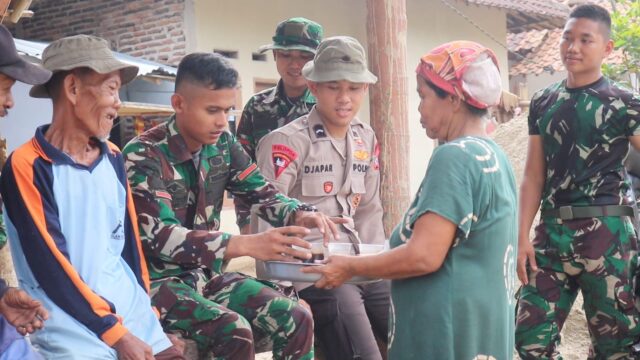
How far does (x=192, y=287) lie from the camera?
331cm

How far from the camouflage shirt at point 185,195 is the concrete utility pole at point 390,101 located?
2.05m

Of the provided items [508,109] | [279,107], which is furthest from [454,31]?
[279,107]

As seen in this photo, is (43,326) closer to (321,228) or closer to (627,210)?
(321,228)

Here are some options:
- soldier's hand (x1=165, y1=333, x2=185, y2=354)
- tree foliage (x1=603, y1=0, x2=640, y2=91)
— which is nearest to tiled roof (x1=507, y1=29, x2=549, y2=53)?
tree foliage (x1=603, y1=0, x2=640, y2=91)

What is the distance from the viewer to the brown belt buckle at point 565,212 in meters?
4.36

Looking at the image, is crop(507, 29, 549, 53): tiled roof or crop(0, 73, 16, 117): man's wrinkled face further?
crop(507, 29, 549, 53): tiled roof

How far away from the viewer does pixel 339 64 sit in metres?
3.97

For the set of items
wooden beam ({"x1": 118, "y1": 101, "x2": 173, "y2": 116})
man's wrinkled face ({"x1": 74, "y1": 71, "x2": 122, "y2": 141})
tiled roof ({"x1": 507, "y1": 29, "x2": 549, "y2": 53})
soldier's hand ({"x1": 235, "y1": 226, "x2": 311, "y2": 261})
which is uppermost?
tiled roof ({"x1": 507, "y1": 29, "x2": 549, "y2": 53})

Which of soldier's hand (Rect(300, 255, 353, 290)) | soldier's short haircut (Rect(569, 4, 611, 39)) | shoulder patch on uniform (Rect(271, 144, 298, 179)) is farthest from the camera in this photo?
soldier's short haircut (Rect(569, 4, 611, 39))

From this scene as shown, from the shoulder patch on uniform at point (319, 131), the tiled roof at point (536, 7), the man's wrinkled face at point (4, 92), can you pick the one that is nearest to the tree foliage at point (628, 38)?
the tiled roof at point (536, 7)

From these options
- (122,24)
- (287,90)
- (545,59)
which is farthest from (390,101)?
(545,59)

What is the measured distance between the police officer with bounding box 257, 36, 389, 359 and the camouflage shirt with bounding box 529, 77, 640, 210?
111cm

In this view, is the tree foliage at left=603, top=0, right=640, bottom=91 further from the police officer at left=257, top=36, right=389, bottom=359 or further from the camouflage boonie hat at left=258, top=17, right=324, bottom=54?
the police officer at left=257, top=36, right=389, bottom=359

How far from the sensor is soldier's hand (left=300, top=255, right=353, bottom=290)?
3045mm
